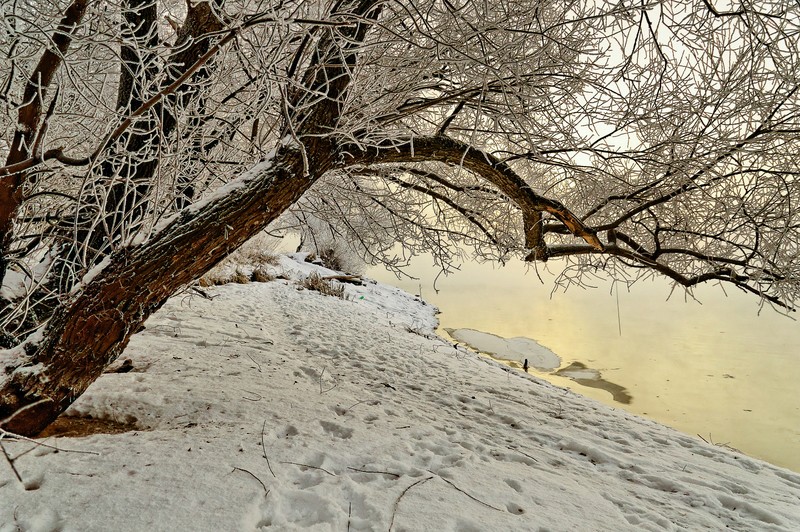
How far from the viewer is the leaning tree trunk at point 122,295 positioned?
233 cm

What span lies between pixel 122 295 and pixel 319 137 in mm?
1588

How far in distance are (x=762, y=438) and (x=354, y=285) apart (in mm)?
12938

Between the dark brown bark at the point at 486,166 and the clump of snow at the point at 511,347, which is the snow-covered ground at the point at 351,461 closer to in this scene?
the dark brown bark at the point at 486,166

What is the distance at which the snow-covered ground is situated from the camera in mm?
1988

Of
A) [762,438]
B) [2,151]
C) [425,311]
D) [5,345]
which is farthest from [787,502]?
[425,311]

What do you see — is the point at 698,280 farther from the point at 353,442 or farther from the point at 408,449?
the point at 353,442

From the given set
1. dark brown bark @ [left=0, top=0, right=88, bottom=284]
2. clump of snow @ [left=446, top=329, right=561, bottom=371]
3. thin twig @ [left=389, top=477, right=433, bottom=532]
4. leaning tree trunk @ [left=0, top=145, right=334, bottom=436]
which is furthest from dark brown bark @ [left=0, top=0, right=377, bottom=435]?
clump of snow @ [left=446, top=329, right=561, bottom=371]

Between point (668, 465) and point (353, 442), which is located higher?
point (668, 465)

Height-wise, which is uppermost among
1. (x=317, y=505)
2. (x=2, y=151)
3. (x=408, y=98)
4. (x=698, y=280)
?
(x=408, y=98)

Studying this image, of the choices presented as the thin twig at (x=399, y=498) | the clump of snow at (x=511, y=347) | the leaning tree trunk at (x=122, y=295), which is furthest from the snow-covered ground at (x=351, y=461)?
the clump of snow at (x=511, y=347)

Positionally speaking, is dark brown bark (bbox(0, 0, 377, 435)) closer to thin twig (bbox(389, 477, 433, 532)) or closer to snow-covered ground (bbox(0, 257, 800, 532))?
snow-covered ground (bbox(0, 257, 800, 532))

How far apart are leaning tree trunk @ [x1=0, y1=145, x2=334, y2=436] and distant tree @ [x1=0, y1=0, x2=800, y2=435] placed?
10 mm

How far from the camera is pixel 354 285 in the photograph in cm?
1683

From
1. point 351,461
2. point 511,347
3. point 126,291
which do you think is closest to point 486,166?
point 351,461
